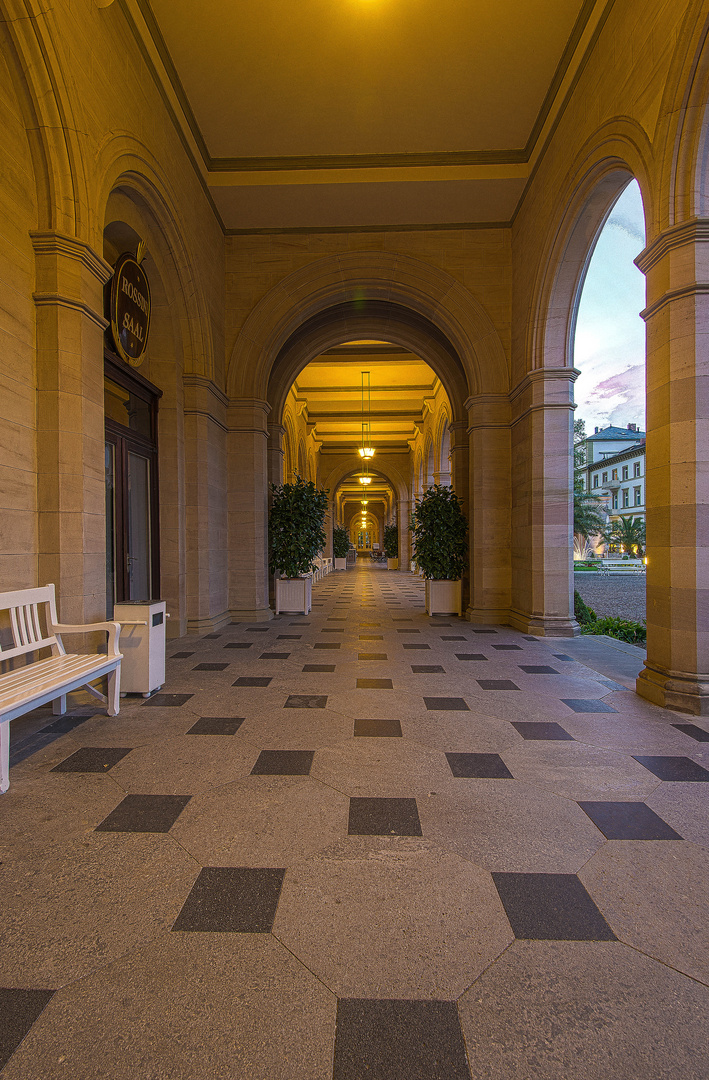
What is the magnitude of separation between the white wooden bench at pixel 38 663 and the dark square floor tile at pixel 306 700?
111 cm

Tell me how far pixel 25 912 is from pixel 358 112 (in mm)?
7308

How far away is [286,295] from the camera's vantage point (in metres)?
7.70

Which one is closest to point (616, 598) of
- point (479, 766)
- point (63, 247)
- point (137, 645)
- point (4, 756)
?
point (479, 766)

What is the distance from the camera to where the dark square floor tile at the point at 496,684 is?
395cm

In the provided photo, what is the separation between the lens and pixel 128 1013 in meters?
1.21

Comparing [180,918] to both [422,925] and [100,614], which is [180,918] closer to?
[422,925]

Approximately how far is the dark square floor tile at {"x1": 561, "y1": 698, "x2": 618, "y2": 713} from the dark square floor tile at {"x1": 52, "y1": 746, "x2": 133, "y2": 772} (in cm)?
274

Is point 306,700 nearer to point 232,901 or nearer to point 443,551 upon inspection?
point 232,901

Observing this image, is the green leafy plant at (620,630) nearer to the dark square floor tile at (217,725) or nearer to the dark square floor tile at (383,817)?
the dark square floor tile at (217,725)

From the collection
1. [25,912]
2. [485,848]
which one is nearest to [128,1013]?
[25,912]

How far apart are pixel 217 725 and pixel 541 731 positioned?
190 centimetres

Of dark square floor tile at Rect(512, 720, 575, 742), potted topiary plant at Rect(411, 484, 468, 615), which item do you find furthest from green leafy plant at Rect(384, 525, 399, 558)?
dark square floor tile at Rect(512, 720, 575, 742)

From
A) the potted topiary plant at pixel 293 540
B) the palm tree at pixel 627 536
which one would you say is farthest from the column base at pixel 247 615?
the palm tree at pixel 627 536

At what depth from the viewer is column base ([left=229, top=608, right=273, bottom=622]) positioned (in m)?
7.62
